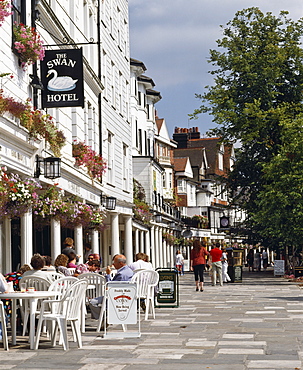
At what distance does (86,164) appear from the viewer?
2522 centimetres

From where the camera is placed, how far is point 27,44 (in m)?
16.6

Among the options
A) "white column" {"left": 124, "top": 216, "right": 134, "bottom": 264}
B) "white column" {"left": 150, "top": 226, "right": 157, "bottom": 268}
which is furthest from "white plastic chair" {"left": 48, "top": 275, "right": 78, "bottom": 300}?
"white column" {"left": 150, "top": 226, "right": 157, "bottom": 268}

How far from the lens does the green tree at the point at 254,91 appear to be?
38.8 metres

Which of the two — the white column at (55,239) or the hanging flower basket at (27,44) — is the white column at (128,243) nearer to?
the white column at (55,239)

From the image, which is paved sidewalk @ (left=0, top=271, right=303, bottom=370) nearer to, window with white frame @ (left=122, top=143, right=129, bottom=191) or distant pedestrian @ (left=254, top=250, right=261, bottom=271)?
window with white frame @ (left=122, top=143, right=129, bottom=191)

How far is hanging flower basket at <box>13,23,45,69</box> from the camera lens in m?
16.4

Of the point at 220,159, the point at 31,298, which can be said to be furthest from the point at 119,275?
the point at 220,159

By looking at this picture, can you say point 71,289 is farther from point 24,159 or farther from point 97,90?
point 97,90

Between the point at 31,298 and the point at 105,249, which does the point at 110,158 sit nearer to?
the point at 105,249

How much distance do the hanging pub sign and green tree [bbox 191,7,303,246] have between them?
2084cm

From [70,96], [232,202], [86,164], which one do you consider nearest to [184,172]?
[232,202]

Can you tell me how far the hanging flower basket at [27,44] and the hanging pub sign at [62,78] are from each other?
0.92 metres

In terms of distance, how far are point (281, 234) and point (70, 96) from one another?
17.7m

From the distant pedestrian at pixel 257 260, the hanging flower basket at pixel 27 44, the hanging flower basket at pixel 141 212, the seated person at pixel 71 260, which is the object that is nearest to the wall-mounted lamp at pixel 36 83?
the hanging flower basket at pixel 27 44
